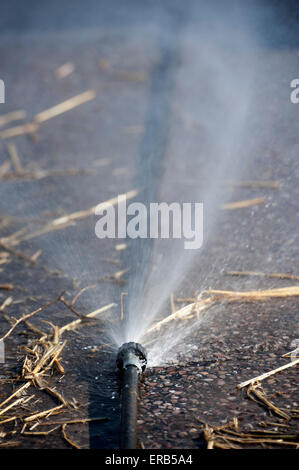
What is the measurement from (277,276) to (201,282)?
44cm

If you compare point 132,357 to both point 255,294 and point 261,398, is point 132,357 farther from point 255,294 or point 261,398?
point 255,294

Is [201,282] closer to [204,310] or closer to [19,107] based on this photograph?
[204,310]

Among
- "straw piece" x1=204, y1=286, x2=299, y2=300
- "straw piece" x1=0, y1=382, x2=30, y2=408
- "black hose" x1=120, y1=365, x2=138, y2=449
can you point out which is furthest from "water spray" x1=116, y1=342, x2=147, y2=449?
"straw piece" x1=204, y1=286, x2=299, y2=300

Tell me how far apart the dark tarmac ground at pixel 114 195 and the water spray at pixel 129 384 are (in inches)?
3.6

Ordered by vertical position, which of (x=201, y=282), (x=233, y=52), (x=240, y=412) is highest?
(x=233, y=52)

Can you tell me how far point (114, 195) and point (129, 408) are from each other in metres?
2.42

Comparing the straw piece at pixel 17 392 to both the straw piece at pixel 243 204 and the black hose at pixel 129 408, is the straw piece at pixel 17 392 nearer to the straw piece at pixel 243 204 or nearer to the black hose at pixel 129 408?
the black hose at pixel 129 408

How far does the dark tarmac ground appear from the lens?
8.12 ft

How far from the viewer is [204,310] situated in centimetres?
309

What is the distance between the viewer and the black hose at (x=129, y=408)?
2170 millimetres

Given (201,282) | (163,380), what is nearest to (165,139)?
(201,282)

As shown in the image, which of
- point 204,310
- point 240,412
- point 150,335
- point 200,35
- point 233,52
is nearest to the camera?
point 240,412

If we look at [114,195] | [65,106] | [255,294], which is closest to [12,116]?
[65,106]

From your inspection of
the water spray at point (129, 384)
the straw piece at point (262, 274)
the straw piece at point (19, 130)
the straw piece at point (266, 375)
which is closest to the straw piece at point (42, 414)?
the water spray at point (129, 384)
